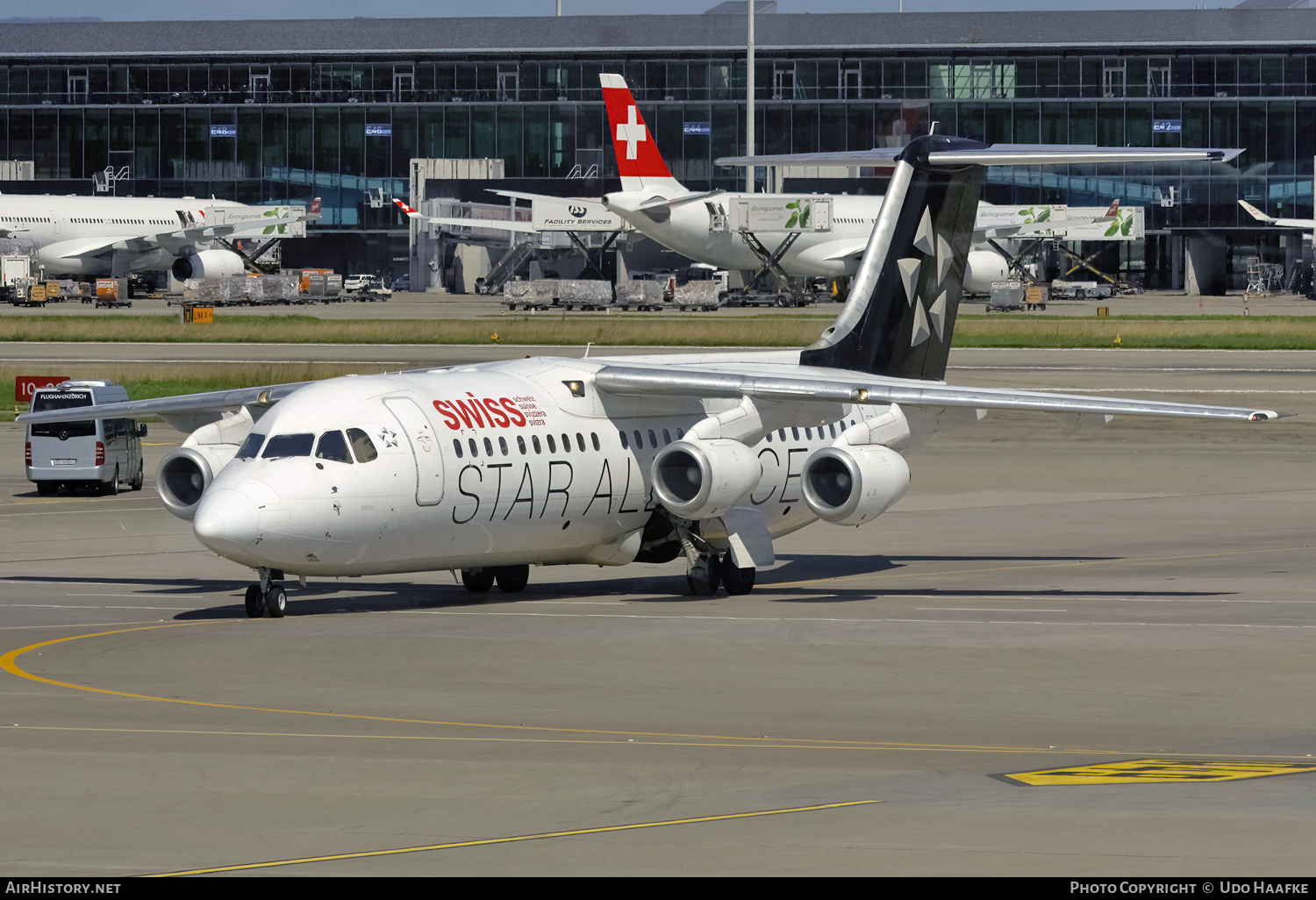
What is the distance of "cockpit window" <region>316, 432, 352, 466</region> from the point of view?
2559 centimetres

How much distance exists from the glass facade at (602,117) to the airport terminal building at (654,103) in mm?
179

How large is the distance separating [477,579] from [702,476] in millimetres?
4339

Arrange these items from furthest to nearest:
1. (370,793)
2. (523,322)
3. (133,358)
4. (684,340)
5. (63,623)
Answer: (523,322) < (684,340) < (133,358) < (63,623) < (370,793)

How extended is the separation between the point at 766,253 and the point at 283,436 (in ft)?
301

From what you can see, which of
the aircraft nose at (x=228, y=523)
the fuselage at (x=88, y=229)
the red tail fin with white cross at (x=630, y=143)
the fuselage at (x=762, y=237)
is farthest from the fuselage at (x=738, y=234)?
the aircraft nose at (x=228, y=523)

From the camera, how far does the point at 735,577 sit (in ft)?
98.0

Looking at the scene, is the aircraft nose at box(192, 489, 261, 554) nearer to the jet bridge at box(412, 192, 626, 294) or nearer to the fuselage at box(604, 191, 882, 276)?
the fuselage at box(604, 191, 882, 276)

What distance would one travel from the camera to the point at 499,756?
16750 mm

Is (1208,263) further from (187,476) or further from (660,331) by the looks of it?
(187,476)

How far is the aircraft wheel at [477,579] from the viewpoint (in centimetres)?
2969

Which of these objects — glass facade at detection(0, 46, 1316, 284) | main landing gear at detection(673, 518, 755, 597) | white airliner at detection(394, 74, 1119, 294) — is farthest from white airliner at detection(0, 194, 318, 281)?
main landing gear at detection(673, 518, 755, 597)

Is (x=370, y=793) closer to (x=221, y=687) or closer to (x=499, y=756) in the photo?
(x=499, y=756)

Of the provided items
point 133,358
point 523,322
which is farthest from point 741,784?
point 523,322
